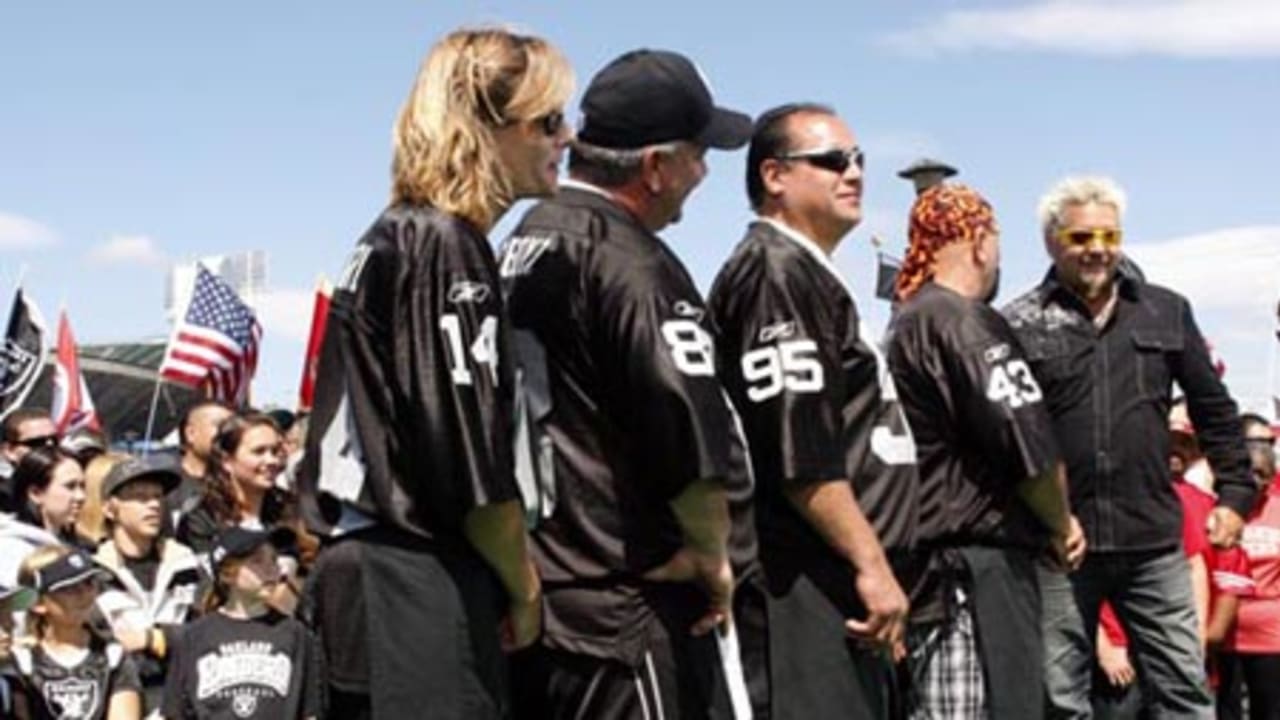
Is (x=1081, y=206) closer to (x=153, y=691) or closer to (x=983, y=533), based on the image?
(x=983, y=533)

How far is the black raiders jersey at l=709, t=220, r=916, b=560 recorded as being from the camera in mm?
5379

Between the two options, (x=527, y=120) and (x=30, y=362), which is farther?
(x=30, y=362)

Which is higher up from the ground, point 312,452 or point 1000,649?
point 312,452

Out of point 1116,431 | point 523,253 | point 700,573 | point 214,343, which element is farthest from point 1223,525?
point 214,343

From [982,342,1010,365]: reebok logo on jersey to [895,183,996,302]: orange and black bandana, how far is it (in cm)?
42

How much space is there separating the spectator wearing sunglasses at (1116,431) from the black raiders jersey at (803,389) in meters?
1.57

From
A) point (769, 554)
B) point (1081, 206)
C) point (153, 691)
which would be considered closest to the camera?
point (769, 554)

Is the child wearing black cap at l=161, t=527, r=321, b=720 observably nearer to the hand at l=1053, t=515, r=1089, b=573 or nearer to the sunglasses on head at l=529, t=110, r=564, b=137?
the hand at l=1053, t=515, r=1089, b=573

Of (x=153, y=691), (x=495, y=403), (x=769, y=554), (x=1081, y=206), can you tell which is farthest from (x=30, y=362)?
(x=495, y=403)

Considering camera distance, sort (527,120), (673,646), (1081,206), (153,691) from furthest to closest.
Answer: (153,691) → (1081,206) → (673,646) → (527,120)

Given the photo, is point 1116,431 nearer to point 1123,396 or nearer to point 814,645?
point 1123,396

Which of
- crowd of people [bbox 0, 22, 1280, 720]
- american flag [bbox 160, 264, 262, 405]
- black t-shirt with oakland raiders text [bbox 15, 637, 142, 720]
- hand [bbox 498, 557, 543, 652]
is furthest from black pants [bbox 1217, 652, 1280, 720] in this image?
hand [bbox 498, 557, 543, 652]

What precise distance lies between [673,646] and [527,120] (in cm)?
126

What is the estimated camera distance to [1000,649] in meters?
6.24
